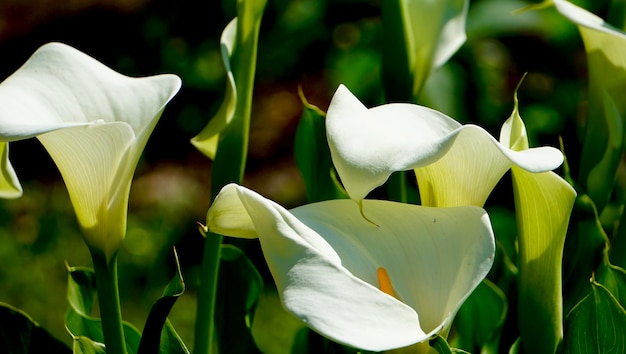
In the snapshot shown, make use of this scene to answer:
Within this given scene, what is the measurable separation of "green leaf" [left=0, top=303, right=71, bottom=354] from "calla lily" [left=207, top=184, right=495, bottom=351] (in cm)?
18

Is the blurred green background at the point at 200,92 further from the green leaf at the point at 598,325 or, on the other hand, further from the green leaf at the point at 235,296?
the green leaf at the point at 598,325

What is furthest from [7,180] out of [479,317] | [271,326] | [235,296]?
[271,326]

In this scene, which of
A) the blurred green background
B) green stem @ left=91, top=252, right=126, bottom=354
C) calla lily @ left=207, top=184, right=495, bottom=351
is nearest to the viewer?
calla lily @ left=207, top=184, right=495, bottom=351

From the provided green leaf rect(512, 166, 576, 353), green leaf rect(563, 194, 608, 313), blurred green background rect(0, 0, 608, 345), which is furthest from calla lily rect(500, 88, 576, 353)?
blurred green background rect(0, 0, 608, 345)

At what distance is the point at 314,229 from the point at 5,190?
18 cm

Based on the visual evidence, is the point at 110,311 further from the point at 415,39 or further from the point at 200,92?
the point at 200,92

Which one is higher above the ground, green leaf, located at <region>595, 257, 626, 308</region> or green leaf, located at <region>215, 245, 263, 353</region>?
green leaf, located at <region>595, 257, 626, 308</region>

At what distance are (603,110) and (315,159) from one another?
20 centimetres

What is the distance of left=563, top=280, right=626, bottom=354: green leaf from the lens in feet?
1.38

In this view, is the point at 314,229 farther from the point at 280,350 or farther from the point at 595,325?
the point at 280,350

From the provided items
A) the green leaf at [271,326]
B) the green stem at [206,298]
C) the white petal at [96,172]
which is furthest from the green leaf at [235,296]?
the green leaf at [271,326]

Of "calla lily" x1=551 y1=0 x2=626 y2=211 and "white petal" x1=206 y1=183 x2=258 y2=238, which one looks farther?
"calla lily" x1=551 y1=0 x2=626 y2=211

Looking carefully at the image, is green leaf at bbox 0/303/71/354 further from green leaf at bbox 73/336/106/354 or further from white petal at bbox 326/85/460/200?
white petal at bbox 326/85/460/200

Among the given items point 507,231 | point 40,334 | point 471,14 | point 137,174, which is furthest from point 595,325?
point 137,174
